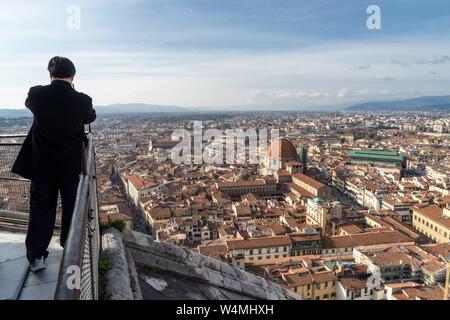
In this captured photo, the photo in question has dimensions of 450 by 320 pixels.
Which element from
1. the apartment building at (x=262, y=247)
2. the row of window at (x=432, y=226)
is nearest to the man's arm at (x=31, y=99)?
the apartment building at (x=262, y=247)

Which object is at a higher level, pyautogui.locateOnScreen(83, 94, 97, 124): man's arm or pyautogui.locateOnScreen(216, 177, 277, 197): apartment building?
pyautogui.locateOnScreen(83, 94, 97, 124): man's arm

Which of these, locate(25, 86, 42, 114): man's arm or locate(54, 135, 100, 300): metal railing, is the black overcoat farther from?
locate(54, 135, 100, 300): metal railing

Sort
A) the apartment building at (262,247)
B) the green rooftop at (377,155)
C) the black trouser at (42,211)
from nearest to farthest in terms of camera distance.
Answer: the black trouser at (42,211)
the apartment building at (262,247)
the green rooftop at (377,155)

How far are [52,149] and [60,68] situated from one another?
387 mm

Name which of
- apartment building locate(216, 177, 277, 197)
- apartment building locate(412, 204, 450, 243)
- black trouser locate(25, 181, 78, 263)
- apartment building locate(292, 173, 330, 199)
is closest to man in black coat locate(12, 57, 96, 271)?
black trouser locate(25, 181, 78, 263)

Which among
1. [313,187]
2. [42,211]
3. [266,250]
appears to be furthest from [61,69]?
[313,187]

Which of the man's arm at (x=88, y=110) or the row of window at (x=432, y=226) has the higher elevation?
the man's arm at (x=88, y=110)

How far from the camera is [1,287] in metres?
2.01

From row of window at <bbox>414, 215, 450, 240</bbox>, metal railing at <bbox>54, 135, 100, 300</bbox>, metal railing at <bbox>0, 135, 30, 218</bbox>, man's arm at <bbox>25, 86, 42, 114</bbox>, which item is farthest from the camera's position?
row of window at <bbox>414, 215, 450, 240</bbox>

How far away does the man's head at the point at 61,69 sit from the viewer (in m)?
1.98

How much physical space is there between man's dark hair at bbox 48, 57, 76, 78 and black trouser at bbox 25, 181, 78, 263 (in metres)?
0.54

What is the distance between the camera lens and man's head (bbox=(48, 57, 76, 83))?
198 cm

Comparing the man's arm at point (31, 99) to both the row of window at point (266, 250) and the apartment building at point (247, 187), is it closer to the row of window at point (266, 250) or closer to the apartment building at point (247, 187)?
the row of window at point (266, 250)
